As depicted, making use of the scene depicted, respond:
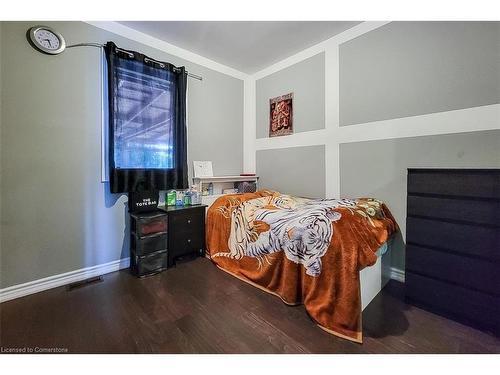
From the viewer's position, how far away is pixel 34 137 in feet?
6.04

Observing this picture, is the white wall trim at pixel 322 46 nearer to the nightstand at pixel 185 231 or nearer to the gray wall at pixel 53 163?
the gray wall at pixel 53 163

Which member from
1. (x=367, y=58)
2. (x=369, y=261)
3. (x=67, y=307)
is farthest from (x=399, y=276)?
(x=67, y=307)

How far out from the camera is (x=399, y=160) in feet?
6.85

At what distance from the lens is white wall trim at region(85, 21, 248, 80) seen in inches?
87.5

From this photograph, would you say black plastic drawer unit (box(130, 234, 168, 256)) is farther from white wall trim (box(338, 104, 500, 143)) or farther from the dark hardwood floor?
white wall trim (box(338, 104, 500, 143))

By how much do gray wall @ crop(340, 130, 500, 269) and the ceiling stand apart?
A: 4.36ft

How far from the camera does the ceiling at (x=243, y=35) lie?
2305 millimetres

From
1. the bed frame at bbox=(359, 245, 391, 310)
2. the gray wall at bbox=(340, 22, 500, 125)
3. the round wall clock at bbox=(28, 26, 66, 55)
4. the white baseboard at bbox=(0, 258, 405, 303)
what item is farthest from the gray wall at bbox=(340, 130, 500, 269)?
the round wall clock at bbox=(28, 26, 66, 55)

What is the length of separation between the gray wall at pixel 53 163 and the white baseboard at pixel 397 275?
2798 mm

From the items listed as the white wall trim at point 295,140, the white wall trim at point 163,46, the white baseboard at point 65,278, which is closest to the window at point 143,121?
the white wall trim at point 163,46

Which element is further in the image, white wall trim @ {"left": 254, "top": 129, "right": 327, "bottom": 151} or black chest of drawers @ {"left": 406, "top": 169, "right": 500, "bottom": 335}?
white wall trim @ {"left": 254, "top": 129, "right": 327, "bottom": 151}

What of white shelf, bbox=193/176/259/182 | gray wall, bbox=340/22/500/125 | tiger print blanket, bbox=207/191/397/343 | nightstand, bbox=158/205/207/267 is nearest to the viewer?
tiger print blanket, bbox=207/191/397/343
